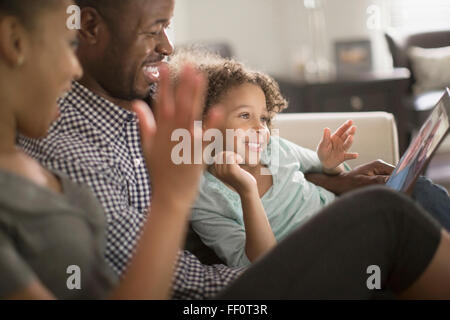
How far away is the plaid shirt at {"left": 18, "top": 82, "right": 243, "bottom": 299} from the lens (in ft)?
3.17

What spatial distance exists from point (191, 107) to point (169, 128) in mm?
39

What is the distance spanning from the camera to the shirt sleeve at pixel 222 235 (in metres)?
1.21

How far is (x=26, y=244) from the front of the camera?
71 cm

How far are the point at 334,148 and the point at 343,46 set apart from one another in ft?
10.4

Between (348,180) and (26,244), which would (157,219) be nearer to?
(26,244)

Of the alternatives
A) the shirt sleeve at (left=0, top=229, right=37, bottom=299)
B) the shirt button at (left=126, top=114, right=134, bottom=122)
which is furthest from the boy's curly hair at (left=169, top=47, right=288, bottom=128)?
the shirt sleeve at (left=0, top=229, right=37, bottom=299)

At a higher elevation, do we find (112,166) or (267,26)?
(267,26)

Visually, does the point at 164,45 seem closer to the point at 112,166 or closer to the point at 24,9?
the point at 112,166

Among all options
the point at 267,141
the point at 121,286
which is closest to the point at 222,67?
the point at 267,141

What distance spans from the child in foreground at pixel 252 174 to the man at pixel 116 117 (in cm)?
10

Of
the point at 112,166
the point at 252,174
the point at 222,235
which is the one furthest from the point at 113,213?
the point at 252,174

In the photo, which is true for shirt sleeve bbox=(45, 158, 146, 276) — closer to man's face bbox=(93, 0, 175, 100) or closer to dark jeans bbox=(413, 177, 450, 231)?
man's face bbox=(93, 0, 175, 100)

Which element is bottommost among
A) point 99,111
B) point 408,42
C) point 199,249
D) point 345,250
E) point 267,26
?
point 199,249

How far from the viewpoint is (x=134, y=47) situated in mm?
1106
